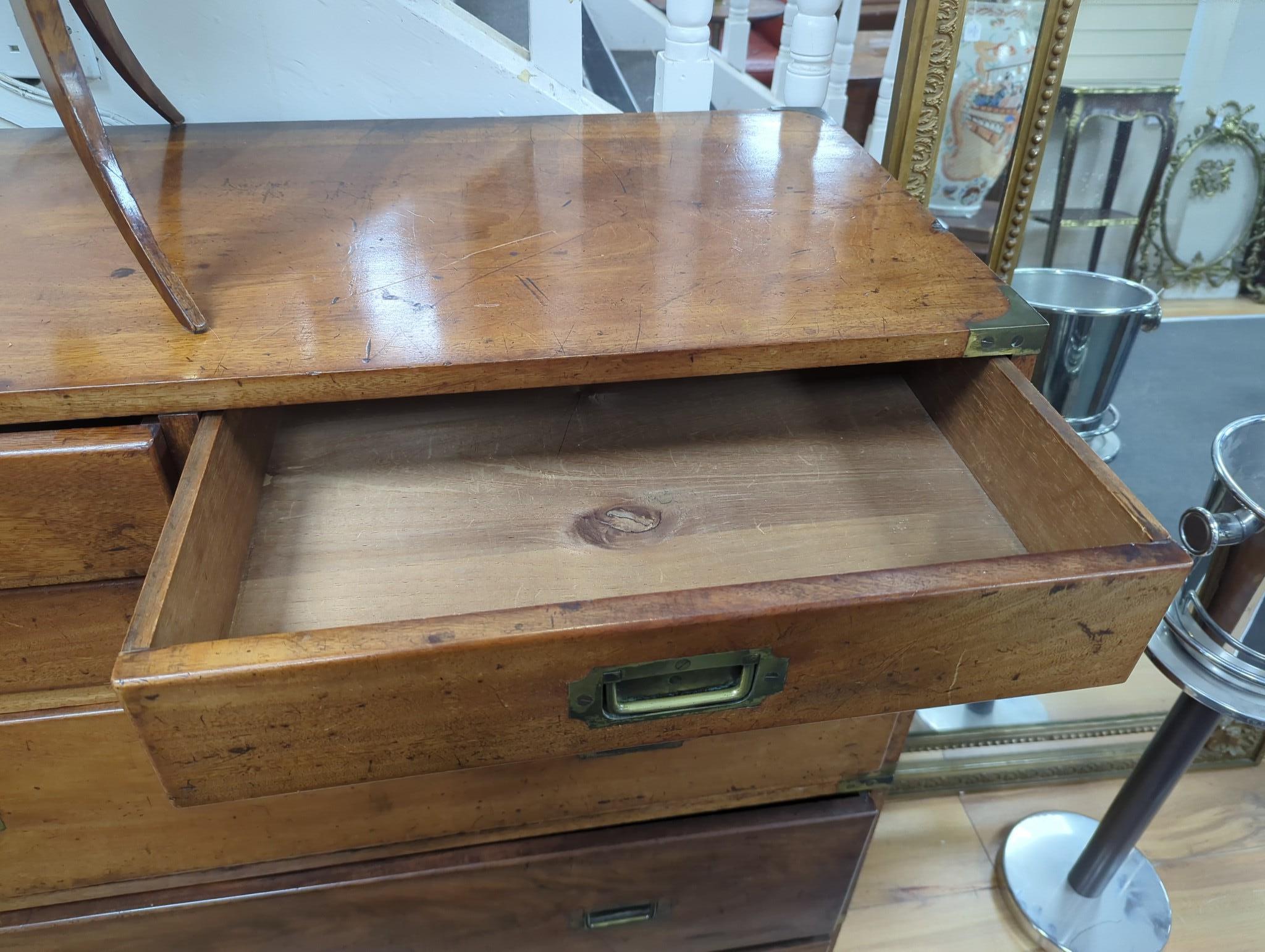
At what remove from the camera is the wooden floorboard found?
1041 millimetres

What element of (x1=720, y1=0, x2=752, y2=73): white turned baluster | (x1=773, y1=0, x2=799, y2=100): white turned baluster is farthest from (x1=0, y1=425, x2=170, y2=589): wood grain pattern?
(x1=720, y1=0, x2=752, y2=73): white turned baluster

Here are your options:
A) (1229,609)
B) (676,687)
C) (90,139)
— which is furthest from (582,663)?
(1229,609)

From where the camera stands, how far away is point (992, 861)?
1114 mm

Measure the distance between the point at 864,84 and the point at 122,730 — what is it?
1952 millimetres

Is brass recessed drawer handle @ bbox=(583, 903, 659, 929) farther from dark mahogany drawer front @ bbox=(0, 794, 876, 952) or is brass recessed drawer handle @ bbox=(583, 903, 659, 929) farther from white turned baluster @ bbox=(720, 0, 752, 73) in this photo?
white turned baluster @ bbox=(720, 0, 752, 73)

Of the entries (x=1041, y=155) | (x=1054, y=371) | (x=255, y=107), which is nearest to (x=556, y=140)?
(x=255, y=107)

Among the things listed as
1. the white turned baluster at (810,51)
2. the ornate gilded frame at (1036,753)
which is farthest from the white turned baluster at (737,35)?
the ornate gilded frame at (1036,753)

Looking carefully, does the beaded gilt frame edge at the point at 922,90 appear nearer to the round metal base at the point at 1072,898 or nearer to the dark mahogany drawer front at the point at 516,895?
the dark mahogany drawer front at the point at 516,895

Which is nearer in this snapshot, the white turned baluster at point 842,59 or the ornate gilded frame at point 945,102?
the ornate gilded frame at point 945,102

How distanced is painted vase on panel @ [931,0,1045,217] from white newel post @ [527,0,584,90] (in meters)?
0.37

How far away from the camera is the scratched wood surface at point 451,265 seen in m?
0.52

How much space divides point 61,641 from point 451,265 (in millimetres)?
367

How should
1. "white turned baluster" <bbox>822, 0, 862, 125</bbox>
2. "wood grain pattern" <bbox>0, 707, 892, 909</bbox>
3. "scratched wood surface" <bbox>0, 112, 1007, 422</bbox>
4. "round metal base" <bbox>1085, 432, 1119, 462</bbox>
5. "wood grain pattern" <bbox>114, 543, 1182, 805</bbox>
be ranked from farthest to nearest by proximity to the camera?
1. "white turned baluster" <bbox>822, 0, 862, 125</bbox>
2. "round metal base" <bbox>1085, 432, 1119, 462</bbox>
3. "wood grain pattern" <bbox>0, 707, 892, 909</bbox>
4. "scratched wood surface" <bbox>0, 112, 1007, 422</bbox>
5. "wood grain pattern" <bbox>114, 543, 1182, 805</bbox>

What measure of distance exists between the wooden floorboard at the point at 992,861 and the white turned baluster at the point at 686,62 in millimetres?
921
